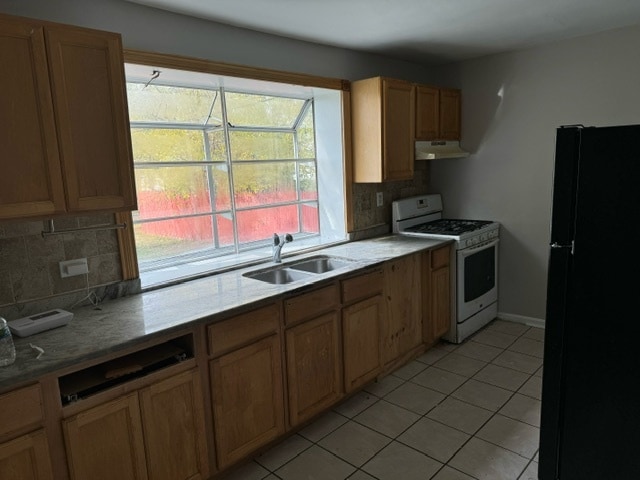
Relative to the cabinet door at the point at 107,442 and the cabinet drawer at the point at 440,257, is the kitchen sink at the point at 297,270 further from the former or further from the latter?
the cabinet door at the point at 107,442

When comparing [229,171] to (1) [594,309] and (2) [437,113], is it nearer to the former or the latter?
(2) [437,113]

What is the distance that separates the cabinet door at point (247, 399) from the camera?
2.08 metres

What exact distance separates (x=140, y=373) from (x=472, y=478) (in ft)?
5.39

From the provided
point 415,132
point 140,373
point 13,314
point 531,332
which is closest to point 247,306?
point 140,373

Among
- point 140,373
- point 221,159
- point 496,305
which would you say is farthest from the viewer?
point 496,305

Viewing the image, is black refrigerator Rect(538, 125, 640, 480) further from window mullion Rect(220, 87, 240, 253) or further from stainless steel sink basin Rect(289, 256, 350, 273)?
window mullion Rect(220, 87, 240, 253)

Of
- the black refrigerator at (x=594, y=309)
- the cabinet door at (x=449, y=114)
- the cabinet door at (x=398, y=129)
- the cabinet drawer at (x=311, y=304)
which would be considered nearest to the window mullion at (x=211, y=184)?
the cabinet drawer at (x=311, y=304)

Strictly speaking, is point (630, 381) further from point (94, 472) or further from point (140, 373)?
point (94, 472)

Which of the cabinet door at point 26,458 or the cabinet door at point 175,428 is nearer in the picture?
the cabinet door at point 26,458

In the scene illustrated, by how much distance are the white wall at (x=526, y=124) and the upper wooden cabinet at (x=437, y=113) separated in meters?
0.13

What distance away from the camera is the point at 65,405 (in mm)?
1594

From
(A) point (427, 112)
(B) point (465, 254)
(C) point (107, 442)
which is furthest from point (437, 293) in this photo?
(C) point (107, 442)

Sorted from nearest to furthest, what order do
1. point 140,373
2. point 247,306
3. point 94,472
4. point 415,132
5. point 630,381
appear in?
point 630,381, point 94,472, point 140,373, point 247,306, point 415,132

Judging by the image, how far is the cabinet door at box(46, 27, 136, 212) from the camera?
176cm
